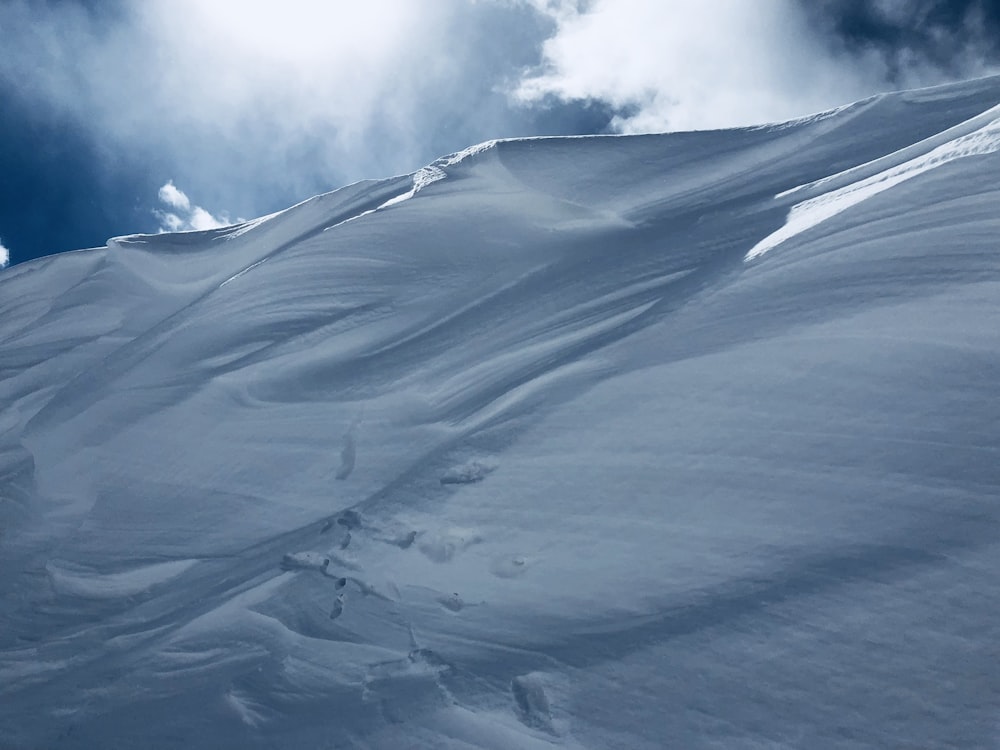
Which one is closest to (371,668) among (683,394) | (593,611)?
(593,611)

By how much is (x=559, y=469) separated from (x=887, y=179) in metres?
2.59

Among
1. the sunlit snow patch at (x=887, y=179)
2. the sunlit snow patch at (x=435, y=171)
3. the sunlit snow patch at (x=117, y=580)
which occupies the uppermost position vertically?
the sunlit snow patch at (x=435, y=171)

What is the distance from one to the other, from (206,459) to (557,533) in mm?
2397

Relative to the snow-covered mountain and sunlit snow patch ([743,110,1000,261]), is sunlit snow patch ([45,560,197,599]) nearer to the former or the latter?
the snow-covered mountain

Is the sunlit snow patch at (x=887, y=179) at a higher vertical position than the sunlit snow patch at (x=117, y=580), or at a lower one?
higher

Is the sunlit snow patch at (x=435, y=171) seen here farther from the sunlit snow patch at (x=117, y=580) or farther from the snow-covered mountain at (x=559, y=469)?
the sunlit snow patch at (x=117, y=580)

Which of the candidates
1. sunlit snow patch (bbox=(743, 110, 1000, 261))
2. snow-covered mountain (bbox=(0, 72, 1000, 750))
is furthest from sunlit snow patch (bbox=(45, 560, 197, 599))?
sunlit snow patch (bbox=(743, 110, 1000, 261))

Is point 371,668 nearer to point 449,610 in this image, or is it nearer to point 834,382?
point 449,610

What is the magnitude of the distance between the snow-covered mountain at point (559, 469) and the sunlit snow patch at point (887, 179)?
42mm

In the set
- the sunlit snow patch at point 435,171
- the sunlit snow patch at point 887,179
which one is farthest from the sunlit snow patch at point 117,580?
the sunlit snow patch at point 887,179

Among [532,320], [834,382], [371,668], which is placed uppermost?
[532,320]

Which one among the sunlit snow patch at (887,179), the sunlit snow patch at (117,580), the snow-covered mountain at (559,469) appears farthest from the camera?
the sunlit snow patch at (887,179)

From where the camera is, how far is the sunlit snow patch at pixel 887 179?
4.70m

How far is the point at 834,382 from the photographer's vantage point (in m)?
3.87
